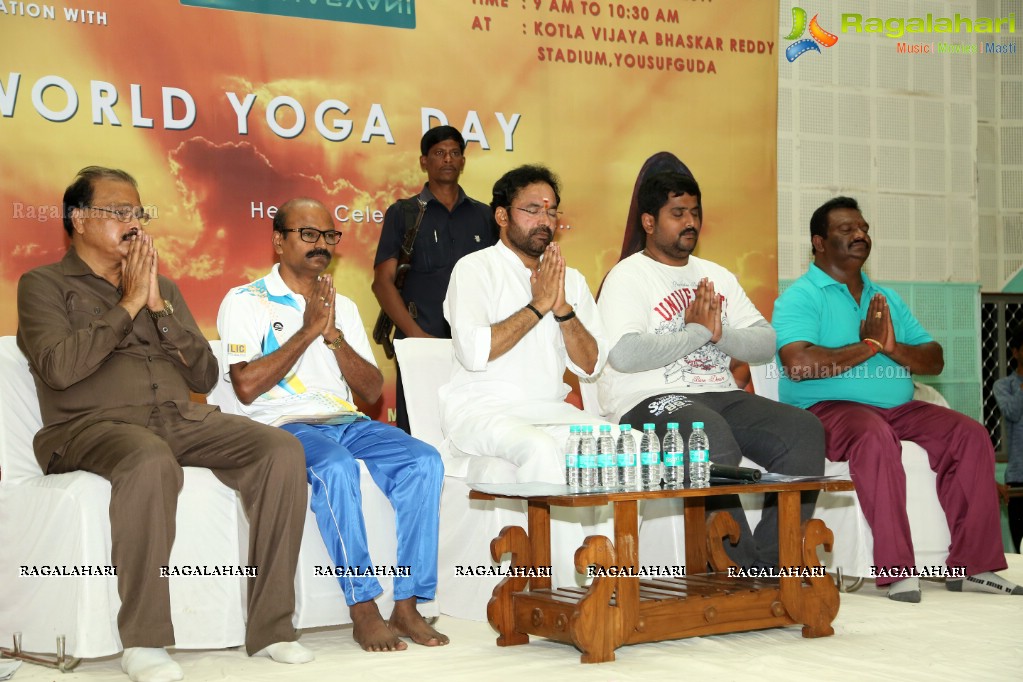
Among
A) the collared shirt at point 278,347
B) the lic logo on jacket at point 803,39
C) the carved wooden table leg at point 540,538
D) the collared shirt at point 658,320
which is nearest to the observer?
the carved wooden table leg at point 540,538

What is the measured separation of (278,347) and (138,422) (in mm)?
575

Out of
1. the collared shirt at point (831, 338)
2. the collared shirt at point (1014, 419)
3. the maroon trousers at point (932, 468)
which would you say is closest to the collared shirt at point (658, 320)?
the collared shirt at point (831, 338)

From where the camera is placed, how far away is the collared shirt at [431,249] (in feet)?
17.0

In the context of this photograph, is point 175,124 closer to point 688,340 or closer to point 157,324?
point 157,324

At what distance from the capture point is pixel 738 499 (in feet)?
13.5

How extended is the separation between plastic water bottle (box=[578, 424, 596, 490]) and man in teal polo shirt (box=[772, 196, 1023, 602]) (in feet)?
4.92

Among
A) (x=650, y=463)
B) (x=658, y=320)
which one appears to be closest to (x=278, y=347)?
(x=650, y=463)

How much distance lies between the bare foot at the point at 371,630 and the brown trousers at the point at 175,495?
0.23 metres

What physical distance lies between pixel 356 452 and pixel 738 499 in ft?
4.53

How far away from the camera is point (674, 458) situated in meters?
3.47

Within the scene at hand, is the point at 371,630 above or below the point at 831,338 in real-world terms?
below

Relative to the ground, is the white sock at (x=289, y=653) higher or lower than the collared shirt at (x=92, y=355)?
lower

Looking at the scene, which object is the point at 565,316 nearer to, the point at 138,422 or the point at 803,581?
the point at 803,581

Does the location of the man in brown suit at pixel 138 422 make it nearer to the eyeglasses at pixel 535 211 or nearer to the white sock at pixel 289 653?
the white sock at pixel 289 653
